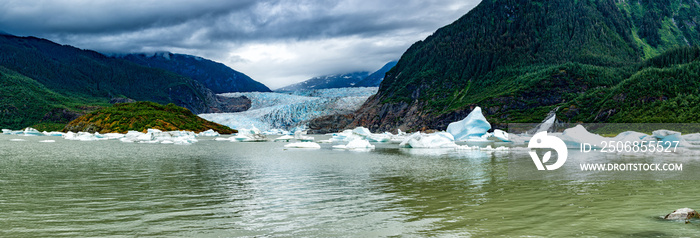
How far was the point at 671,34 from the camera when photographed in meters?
173

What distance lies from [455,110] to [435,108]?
44.0ft

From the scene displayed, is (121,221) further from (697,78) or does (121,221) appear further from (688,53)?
(688,53)

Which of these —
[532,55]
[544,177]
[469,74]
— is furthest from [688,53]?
[544,177]

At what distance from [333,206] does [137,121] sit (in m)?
107

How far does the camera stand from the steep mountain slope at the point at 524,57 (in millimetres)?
127250

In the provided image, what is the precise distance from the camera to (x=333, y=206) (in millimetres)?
13227

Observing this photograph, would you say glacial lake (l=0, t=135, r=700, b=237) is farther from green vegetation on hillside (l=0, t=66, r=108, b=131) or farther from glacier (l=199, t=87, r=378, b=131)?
green vegetation on hillside (l=0, t=66, r=108, b=131)

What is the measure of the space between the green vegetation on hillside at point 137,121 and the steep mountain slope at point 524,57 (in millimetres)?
58036

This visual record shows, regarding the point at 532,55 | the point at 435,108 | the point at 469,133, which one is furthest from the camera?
the point at 532,55

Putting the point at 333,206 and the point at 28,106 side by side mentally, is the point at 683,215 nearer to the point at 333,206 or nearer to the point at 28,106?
the point at 333,206

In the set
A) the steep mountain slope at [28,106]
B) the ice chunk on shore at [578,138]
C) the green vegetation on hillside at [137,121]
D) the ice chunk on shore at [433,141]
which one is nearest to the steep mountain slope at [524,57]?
the green vegetation on hillside at [137,121]

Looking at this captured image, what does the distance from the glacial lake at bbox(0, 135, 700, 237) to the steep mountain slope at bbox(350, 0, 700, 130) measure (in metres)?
108

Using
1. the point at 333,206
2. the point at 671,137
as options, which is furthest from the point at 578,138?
the point at 333,206

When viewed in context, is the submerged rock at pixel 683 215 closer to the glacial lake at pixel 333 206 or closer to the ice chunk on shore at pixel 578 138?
the glacial lake at pixel 333 206
